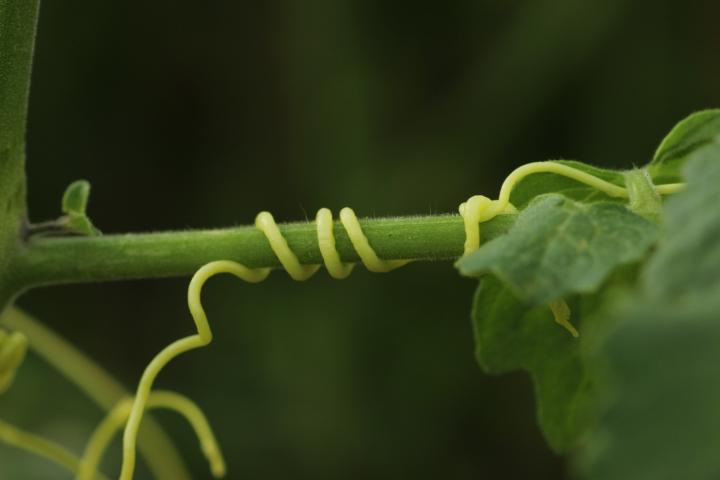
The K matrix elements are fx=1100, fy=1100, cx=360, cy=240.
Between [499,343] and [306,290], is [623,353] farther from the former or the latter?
[306,290]

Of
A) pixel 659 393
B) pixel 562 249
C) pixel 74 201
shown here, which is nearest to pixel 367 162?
pixel 74 201

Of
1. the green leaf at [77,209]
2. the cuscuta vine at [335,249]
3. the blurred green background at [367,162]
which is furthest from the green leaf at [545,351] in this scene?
the blurred green background at [367,162]

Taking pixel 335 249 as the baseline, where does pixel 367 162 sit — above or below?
above

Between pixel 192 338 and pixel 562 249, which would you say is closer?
pixel 562 249

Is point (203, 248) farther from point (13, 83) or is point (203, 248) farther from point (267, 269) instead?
point (13, 83)

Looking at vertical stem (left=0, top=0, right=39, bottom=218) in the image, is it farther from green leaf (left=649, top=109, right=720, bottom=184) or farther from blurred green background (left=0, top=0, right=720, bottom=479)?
blurred green background (left=0, top=0, right=720, bottom=479)

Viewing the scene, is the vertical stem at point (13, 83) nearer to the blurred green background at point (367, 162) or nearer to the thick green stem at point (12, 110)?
the thick green stem at point (12, 110)
